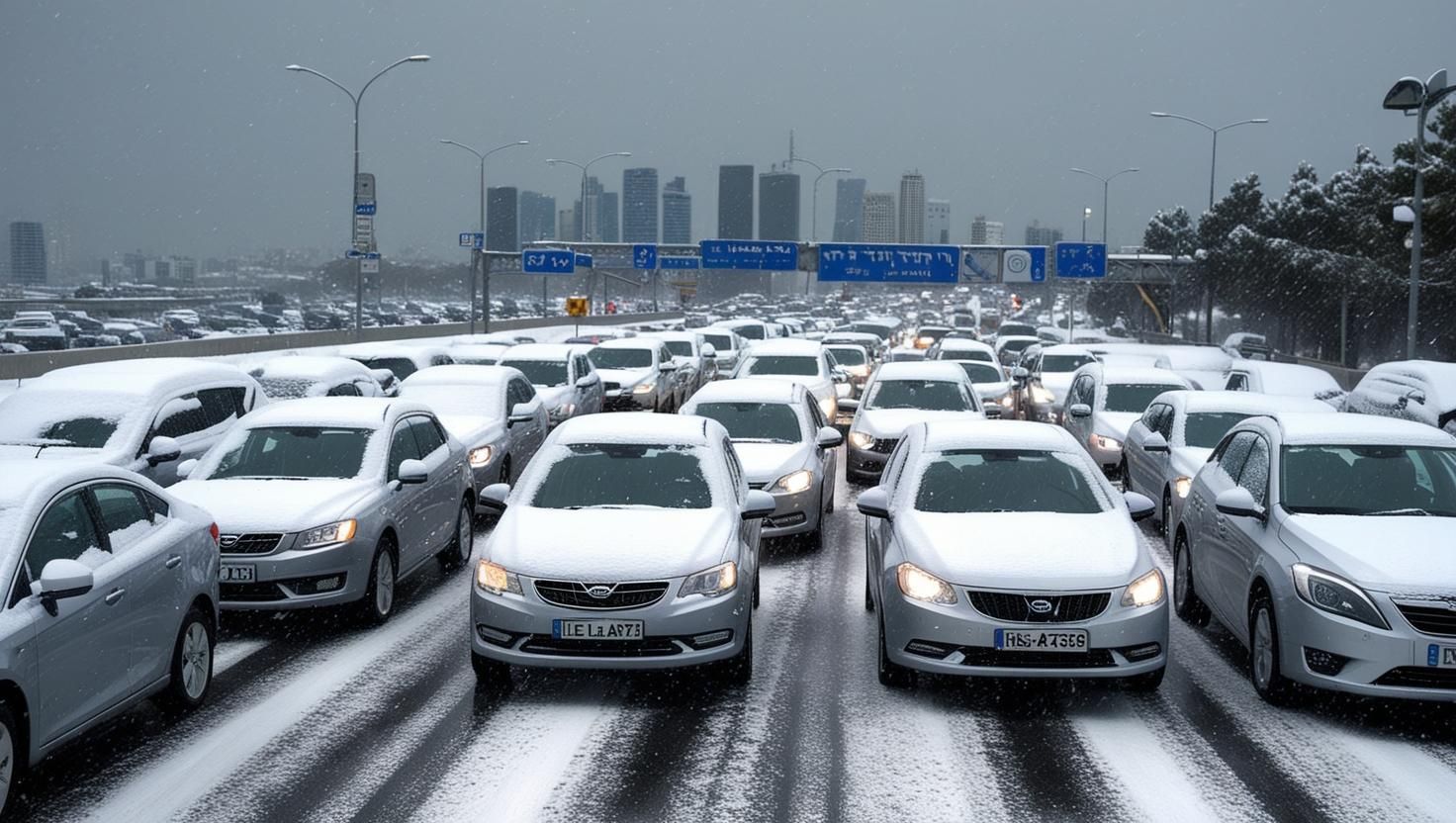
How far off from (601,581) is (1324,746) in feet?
12.7

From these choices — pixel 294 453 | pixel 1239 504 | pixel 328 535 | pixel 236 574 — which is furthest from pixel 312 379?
pixel 1239 504

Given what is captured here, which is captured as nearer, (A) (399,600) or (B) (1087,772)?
(B) (1087,772)

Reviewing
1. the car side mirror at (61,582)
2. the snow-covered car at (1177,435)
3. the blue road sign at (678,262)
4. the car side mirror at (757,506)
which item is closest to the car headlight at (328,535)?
the car side mirror at (757,506)

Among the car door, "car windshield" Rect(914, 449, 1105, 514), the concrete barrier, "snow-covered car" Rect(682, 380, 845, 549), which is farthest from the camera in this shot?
the concrete barrier

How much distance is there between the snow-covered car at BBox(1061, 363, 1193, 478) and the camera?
16953mm

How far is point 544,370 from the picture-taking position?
70.3 feet

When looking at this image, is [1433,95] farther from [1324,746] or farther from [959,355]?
[1324,746]

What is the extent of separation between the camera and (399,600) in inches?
433

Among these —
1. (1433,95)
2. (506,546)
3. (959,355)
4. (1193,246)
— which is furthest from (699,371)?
(1193,246)

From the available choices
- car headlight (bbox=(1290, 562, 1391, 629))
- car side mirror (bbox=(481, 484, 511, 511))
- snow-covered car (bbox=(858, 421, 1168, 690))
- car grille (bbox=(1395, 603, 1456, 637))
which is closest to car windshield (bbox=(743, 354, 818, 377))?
→ car side mirror (bbox=(481, 484, 511, 511))

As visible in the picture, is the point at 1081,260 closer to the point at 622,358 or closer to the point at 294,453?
the point at 622,358

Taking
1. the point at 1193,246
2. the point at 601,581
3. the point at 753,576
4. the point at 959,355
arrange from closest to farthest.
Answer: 1. the point at 601,581
2. the point at 753,576
3. the point at 959,355
4. the point at 1193,246

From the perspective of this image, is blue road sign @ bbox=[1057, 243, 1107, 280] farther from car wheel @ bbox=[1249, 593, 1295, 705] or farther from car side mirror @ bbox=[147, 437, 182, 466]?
car wheel @ bbox=[1249, 593, 1295, 705]

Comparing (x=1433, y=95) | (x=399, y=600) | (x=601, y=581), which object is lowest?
(x=399, y=600)
